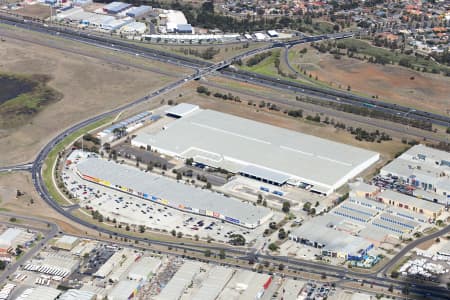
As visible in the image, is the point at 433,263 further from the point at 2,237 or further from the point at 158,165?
the point at 2,237

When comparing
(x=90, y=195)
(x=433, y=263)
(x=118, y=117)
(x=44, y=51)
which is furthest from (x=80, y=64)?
(x=433, y=263)

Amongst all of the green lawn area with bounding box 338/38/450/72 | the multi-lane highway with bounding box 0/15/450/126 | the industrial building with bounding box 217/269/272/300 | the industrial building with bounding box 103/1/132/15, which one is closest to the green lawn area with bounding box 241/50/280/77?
the multi-lane highway with bounding box 0/15/450/126

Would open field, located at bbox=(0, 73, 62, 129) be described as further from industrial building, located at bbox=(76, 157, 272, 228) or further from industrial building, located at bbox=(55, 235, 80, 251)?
industrial building, located at bbox=(55, 235, 80, 251)

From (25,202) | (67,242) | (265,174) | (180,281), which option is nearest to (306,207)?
(265,174)

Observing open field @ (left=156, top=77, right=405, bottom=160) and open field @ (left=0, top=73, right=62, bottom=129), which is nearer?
open field @ (left=156, top=77, right=405, bottom=160)

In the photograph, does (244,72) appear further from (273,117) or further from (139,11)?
(139,11)

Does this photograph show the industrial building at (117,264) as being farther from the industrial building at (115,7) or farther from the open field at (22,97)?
the industrial building at (115,7)
